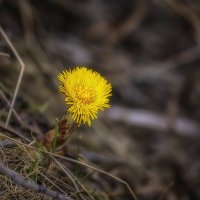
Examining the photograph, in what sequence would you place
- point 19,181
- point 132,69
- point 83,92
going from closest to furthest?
point 19,181
point 83,92
point 132,69

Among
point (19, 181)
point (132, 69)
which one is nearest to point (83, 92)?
point (19, 181)

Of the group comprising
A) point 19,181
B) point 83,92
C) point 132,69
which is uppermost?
point 132,69

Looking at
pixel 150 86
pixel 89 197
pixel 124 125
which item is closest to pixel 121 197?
pixel 89 197

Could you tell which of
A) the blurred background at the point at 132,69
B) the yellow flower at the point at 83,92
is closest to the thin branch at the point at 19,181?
the yellow flower at the point at 83,92

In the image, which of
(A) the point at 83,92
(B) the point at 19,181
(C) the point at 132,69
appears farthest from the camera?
(C) the point at 132,69

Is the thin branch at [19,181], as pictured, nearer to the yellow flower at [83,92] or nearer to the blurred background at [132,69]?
the yellow flower at [83,92]

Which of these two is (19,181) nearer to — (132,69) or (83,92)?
(83,92)
